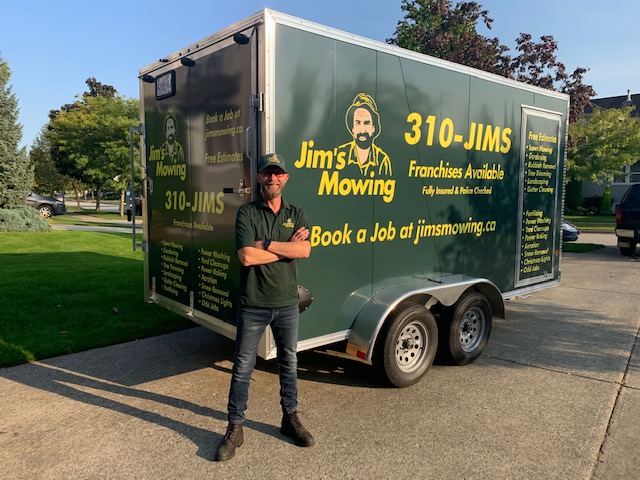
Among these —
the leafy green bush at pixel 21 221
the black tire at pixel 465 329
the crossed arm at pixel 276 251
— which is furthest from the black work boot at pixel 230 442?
the leafy green bush at pixel 21 221

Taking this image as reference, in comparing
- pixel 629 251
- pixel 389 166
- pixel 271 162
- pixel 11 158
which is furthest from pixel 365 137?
pixel 11 158

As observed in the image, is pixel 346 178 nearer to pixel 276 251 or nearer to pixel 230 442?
pixel 276 251

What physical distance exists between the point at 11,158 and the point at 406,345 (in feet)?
51.9

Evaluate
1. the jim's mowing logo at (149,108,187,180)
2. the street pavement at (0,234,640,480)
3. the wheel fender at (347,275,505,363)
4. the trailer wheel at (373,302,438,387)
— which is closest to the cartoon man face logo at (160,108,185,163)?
the jim's mowing logo at (149,108,187,180)

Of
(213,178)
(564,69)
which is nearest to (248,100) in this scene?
(213,178)

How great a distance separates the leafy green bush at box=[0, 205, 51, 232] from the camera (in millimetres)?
14477

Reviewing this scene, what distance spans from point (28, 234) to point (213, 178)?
12.4 m

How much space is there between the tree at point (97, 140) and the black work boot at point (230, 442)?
26.7m

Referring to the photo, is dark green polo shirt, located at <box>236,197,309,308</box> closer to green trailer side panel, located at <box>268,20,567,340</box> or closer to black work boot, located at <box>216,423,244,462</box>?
green trailer side panel, located at <box>268,20,567,340</box>

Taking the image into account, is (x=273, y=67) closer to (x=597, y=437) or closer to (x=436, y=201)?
(x=436, y=201)

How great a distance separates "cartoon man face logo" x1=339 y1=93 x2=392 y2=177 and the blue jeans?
151cm

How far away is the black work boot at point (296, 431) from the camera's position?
3283 mm

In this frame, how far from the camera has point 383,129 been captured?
4.30 m

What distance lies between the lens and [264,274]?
10.4 ft
